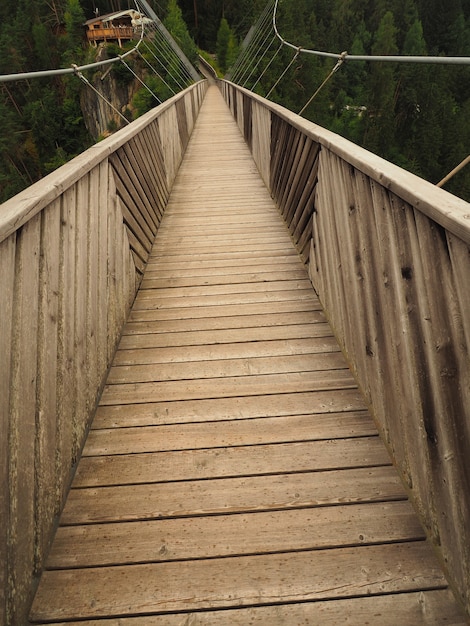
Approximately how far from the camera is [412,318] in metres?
1.45

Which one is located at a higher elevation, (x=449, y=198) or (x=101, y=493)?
(x=449, y=198)

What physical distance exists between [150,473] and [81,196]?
133 cm

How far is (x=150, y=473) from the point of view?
1.74 metres

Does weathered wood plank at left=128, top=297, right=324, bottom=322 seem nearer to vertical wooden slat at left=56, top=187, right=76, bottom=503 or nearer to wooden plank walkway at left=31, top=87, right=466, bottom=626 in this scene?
wooden plank walkway at left=31, top=87, right=466, bottom=626

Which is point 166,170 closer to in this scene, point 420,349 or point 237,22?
point 420,349

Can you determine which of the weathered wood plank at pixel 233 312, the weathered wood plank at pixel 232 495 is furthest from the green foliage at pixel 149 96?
the weathered wood plank at pixel 232 495

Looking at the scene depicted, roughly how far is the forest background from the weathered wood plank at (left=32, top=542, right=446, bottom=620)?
122 ft

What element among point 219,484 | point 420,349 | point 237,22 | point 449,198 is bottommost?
point 219,484

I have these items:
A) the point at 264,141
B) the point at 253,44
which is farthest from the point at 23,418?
the point at 253,44

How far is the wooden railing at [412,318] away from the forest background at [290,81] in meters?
36.2

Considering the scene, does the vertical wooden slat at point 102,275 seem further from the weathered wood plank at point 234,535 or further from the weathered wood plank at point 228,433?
the weathered wood plank at point 234,535

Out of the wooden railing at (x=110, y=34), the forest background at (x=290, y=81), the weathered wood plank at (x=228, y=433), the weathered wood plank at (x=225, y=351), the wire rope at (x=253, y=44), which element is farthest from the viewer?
the forest background at (x=290, y=81)

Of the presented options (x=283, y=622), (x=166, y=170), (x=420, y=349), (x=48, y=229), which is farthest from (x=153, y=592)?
(x=166, y=170)

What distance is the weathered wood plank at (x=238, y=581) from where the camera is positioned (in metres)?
1.33
